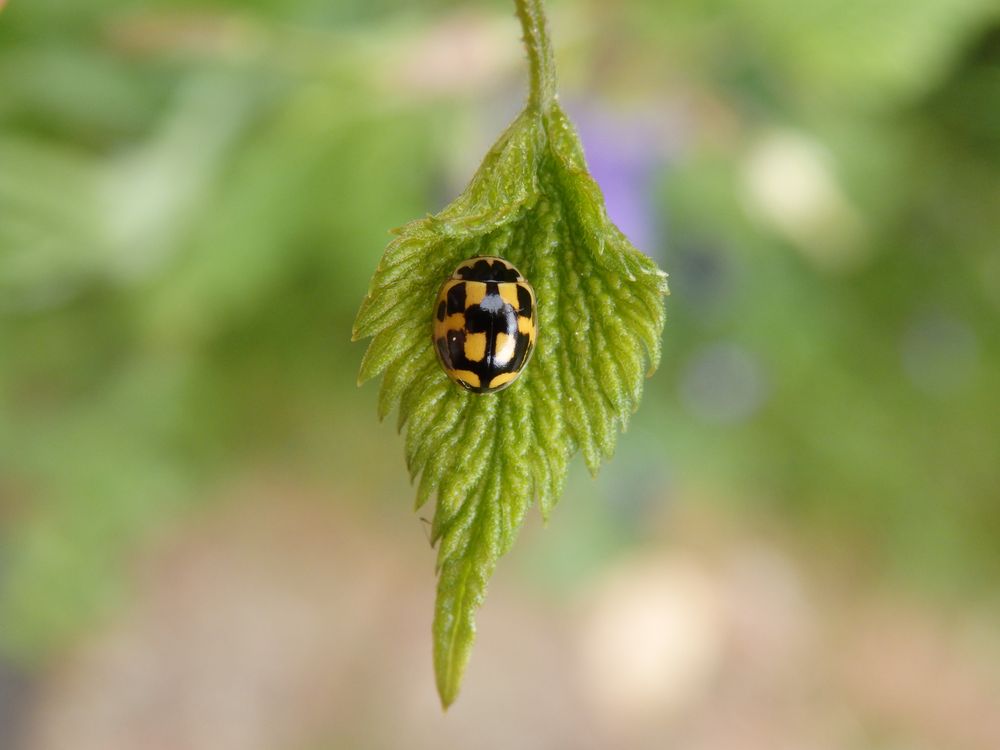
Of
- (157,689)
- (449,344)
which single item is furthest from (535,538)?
(449,344)

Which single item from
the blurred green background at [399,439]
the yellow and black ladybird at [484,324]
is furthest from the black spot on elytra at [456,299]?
the blurred green background at [399,439]

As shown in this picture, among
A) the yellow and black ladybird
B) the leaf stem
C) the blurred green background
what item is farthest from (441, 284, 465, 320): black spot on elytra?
the blurred green background

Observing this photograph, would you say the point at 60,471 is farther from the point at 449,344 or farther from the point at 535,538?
the point at 449,344

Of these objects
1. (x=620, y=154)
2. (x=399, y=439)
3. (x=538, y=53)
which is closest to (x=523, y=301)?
(x=538, y=53)

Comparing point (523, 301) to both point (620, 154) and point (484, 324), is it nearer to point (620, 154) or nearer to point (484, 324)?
point (484, 324)

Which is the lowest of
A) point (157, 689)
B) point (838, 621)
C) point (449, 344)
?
point (449, 344)

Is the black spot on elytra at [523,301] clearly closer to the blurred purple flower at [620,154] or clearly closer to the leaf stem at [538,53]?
the leaf stem at [538,53]

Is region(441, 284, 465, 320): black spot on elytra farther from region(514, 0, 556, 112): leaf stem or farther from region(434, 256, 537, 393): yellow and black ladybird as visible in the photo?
region(514, 0, 556, 112): leaf stem
